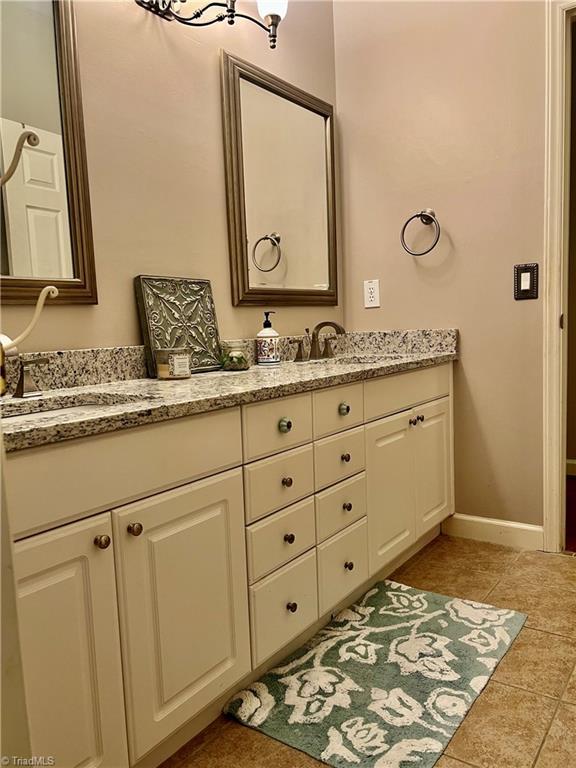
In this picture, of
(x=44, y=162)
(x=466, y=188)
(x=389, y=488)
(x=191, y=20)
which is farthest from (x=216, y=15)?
(x=389, y=488)

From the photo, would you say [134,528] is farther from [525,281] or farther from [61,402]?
[525,281]

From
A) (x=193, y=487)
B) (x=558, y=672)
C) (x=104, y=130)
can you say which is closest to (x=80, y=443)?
(x=193, y=487)

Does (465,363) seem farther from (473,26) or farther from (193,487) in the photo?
(193,487)

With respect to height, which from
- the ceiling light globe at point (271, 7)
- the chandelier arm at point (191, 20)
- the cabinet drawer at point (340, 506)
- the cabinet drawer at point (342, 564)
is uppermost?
the ceiling light globe at point (271, 7)

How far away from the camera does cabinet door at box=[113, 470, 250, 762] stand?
109 cm

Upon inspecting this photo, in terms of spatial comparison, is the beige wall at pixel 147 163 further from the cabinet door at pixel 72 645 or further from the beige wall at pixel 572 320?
the beige wall at pixel 572 320

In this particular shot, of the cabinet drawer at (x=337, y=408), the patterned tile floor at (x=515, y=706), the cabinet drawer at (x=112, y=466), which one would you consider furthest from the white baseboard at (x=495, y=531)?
the cabinet drawer at (x=112, y=466)

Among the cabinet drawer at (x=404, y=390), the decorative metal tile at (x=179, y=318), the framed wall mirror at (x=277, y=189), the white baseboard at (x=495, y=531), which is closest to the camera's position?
the decorative metal tile at (x=179, y=318)

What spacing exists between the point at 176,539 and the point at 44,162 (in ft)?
3.46

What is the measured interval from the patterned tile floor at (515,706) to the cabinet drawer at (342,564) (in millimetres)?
377

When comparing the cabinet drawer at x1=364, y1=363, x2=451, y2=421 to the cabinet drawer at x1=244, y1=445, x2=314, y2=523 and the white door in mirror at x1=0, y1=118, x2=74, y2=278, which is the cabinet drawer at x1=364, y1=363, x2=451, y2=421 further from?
the white door in mirror at x1=0, y1=118, x2=74, y2=278

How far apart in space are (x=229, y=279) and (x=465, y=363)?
1.11 m

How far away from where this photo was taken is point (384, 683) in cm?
149

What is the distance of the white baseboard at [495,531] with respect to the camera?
2.33 m
